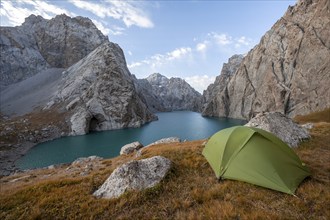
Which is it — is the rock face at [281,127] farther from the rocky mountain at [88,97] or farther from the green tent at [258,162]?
the rocky mountain at [88,97]

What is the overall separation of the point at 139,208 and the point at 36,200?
18.1 ft

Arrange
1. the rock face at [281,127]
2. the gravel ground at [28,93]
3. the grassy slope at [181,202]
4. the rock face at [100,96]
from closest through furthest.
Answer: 1. the grassy slope at [181,202]
2. the rock face at [281,127]
3. the rock face at [100,96]
4. the gravel ground at [28,93]

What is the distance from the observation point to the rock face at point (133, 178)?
1091 centimetres

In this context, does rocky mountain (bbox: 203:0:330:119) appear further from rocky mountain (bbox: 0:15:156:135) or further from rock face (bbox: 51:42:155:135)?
rock face (bbox: 51:42:155:135)

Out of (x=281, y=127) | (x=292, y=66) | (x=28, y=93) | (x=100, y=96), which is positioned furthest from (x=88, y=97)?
(x=292, y=66)

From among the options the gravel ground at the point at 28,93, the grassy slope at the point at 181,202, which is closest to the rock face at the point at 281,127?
the grassy slope at the point at 181,202

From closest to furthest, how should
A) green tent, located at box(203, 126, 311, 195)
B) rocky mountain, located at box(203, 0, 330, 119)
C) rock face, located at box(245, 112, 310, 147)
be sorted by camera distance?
green tent, located at box(203, 126, 311, 195) → rock face, located at box(245, 112, 310, 147) → rocky mountain, located at box(203, 0, 330, 119)

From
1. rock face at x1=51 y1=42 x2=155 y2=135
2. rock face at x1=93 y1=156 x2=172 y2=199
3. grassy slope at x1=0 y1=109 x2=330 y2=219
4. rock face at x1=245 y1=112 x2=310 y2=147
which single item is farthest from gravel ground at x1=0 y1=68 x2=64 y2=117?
rock face at x1=245 y1=112 x2=310 y2=147

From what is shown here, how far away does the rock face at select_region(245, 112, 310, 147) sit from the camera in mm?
19411

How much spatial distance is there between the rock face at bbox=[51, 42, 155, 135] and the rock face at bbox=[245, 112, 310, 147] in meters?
102

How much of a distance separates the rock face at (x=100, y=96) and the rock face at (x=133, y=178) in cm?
10415

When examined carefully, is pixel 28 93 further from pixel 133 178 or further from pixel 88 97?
pixel 133 178

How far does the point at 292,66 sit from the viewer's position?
122 meters

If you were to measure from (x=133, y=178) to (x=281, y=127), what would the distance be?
16.2 meters
